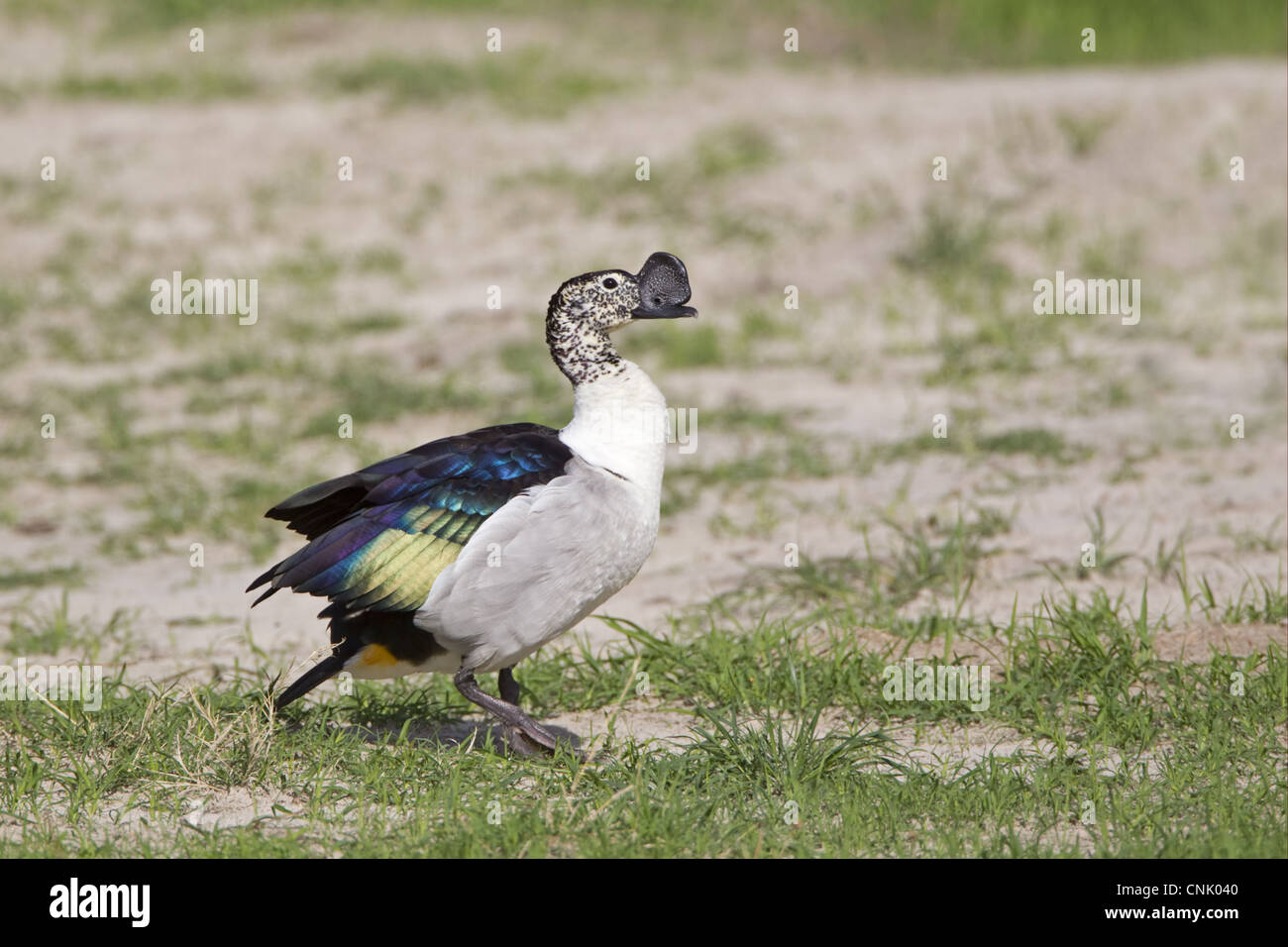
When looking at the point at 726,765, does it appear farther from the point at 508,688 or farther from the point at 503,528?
the point at 503,528

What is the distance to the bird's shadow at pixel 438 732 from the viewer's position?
15.5ft

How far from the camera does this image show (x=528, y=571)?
424cm

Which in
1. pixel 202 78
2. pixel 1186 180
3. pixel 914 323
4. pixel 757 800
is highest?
pixel 202 78

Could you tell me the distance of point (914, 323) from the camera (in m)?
9.79

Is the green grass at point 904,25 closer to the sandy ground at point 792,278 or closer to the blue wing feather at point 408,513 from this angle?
the sandy ground at point 792,278

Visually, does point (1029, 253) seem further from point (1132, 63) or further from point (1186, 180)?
point (1132, 63)

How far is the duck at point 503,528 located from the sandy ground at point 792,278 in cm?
75

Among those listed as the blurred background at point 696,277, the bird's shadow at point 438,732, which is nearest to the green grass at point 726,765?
the bird's shadow at point 438,732

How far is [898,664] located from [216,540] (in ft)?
11.1

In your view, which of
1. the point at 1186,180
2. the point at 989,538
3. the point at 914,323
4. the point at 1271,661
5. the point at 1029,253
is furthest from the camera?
the point at 1186,180

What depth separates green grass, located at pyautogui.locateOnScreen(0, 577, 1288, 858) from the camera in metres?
3.97

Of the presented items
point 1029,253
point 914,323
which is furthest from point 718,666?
point 1029,253

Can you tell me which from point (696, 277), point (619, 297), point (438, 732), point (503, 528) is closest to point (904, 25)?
point (696, 277)

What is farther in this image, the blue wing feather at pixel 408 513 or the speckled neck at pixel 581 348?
the speckled neck at pixel 581 348
